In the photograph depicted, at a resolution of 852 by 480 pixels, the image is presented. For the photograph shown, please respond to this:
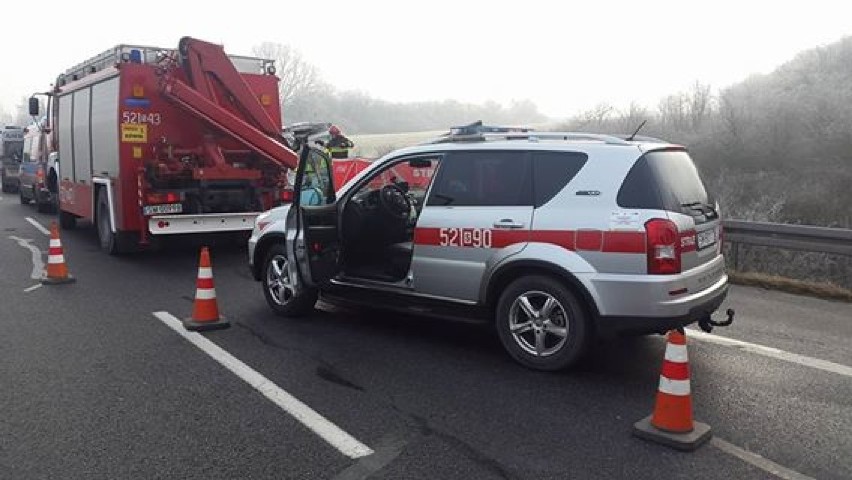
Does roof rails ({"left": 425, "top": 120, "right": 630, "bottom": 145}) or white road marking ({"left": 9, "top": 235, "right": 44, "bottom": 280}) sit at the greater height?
roof rails ({"left": 425, "top": 120, "right": 630, "bottom": 145})

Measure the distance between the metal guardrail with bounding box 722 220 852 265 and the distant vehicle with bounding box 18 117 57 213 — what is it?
13.4m

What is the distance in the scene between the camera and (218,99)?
1162 centimetres

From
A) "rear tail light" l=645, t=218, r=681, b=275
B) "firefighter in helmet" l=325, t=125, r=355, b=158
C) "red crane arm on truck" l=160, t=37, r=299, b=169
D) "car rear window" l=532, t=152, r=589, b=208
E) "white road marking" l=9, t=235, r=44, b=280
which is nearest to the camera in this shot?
"rear tail light" l=645, t=218, r=681, b=275

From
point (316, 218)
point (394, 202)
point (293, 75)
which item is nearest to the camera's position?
point (316, 218)

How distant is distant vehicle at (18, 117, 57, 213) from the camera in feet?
52.9

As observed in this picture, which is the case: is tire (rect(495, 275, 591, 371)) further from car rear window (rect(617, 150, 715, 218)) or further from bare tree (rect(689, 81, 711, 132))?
bare tree (rect(689, 81, 711, 132))

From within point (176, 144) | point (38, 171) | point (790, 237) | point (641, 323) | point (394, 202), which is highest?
point (176, 144)

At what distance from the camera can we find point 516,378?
5.25 meters

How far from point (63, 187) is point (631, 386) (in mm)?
12172

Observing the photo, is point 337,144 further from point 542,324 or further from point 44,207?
point 542,324

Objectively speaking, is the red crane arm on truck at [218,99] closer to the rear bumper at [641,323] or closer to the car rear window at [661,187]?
the car rear window at [661,187]

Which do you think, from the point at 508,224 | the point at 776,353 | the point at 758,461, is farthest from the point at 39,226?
the point at 758,461

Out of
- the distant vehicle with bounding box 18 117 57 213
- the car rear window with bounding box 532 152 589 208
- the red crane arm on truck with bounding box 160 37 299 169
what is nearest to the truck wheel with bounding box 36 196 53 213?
the distant vehicle with bounding box 18 117 57 213

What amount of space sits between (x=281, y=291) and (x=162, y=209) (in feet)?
13.9
